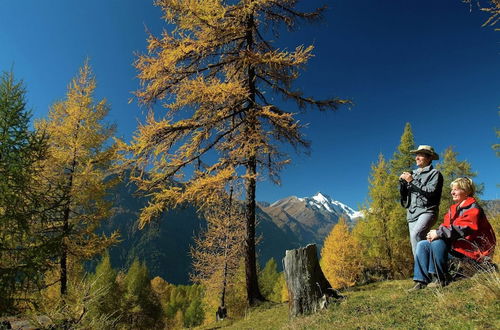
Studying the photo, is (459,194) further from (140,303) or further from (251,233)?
(140,303)

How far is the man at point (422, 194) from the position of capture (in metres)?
4.76

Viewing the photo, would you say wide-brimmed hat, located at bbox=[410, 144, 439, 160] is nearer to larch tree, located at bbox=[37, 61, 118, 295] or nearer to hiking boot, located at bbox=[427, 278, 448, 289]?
hiking boot, located at bbox=[427, 278, 448, 289]

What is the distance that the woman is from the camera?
411 cm

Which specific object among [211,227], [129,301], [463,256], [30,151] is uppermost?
[30,151]

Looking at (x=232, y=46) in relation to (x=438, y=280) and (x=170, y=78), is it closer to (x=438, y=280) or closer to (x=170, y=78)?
(x=170, y=78)

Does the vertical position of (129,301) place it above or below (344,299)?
below

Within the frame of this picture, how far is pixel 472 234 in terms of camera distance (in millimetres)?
4145

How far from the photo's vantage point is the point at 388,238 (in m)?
17.6

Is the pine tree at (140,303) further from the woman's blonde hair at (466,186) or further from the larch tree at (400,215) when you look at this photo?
the woman's blonde hair at (466,186)

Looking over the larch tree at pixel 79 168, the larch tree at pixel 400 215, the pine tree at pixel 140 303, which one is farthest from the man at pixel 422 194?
the pine tree at pixel 140 303

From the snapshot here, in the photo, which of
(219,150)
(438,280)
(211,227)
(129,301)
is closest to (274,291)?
(129,301)

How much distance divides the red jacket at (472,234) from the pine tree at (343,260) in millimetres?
18359

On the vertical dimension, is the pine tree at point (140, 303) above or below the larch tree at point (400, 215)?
below

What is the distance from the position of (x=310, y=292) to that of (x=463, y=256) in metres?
2.35
